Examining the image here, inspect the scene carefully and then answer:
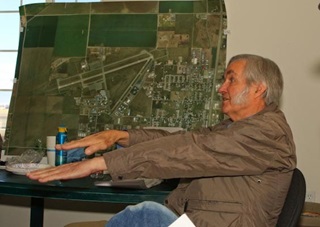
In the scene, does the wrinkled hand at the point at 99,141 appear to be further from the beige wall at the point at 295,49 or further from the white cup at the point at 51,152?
the beige wall at the point at 295,49

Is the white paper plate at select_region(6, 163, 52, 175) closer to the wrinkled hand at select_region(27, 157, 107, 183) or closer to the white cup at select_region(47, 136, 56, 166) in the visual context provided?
the white cup at select_region(47, 136, 56, 166)

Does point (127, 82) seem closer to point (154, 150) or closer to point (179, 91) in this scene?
point (179, 91)

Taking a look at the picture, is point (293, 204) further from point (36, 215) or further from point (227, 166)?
point (36, 215)

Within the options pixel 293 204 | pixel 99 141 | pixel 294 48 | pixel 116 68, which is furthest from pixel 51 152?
pixel 294 48

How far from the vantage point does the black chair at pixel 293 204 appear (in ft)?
4.08

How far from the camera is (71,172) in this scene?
1.25 m

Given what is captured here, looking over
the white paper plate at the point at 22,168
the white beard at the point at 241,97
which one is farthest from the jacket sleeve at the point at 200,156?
the white paper plate at the point at 22,168

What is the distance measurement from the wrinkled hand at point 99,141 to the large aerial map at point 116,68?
983 mm

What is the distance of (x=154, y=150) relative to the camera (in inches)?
52.4

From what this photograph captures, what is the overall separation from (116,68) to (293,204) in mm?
1836

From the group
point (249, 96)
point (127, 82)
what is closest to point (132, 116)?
point (127, 82)

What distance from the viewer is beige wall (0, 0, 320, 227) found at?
268 centimetres

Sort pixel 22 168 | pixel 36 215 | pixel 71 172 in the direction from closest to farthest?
pixel 71 172, pixel 22 168, pixel 36 215

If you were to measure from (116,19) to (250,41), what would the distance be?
94 centimetres
